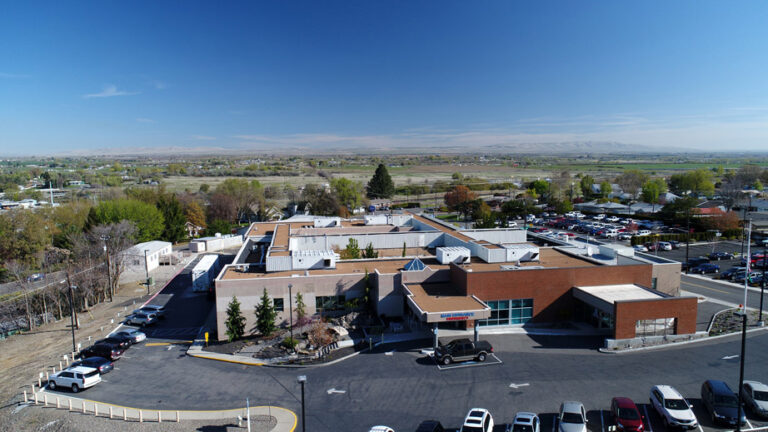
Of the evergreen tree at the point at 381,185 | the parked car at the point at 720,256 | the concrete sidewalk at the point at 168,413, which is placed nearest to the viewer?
the concrete sidewalk at the point at 168,413

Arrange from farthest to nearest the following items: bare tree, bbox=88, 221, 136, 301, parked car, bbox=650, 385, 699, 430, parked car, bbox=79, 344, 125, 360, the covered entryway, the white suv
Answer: bare tree, bbox=88, 221, 136, 301 → parked car, bbox=79, 344, 125, 360 → the covered entryway → the white suv → parked car, bbox=650, 385, 699, 430

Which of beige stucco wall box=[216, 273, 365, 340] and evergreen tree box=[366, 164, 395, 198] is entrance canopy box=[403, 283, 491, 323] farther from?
evergreen tree box=[366, 164, 395, 198]

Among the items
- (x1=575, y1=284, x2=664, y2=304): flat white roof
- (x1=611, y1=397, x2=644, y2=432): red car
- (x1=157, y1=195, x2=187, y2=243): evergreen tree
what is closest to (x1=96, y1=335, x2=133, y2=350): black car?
(x1=611, y1=397, x2=644, y2=432): red car

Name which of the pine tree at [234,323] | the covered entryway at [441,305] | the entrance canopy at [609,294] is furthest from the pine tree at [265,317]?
the entrance canopy at [609,294]

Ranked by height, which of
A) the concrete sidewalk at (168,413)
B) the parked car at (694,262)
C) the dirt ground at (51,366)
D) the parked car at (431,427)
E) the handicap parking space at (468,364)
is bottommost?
the dirt ground at (51,366)

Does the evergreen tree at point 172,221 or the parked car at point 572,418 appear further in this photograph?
the evergreen tree at point 172,221

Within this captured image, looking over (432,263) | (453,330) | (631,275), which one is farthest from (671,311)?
(432,263)

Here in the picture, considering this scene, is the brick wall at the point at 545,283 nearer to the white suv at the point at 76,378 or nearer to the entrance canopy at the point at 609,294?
the entrance canopy at the point at 609,294
